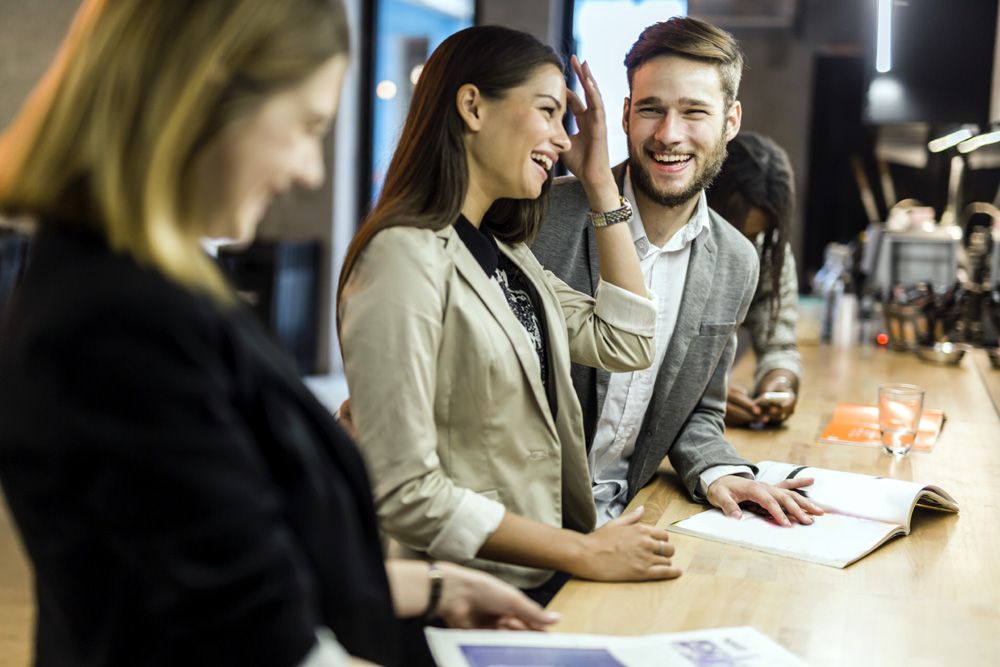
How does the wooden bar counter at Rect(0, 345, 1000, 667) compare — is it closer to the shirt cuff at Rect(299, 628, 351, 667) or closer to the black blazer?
the shirt cuff at Rect(299, 628, 351, 667)

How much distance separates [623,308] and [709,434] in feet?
1.04

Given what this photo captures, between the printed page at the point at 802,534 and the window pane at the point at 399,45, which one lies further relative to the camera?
the window pane at the point at 399,45

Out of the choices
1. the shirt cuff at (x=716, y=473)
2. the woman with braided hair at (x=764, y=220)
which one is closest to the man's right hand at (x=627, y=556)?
the shirt cuff at (x=716, y=473)

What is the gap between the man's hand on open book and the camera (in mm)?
1573

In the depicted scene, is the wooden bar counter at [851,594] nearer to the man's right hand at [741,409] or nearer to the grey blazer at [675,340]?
the grey blazer at [675,340]

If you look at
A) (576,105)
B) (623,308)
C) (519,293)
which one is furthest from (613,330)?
(576,105)

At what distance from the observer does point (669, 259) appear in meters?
2.03

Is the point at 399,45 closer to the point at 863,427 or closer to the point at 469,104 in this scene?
the point at 863,427

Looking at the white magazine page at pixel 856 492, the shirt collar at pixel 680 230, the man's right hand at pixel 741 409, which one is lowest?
the man's right hand at pixel 741 409

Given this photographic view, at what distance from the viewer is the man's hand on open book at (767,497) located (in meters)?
1.57

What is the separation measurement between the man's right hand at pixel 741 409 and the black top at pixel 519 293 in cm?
75

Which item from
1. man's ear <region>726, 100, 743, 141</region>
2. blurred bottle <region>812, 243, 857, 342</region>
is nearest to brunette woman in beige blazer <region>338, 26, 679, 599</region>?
man's ear <region>726, 100, 743, 141</region>

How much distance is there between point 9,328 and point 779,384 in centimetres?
195

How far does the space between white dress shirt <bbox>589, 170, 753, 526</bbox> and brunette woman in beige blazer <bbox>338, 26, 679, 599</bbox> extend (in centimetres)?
21
